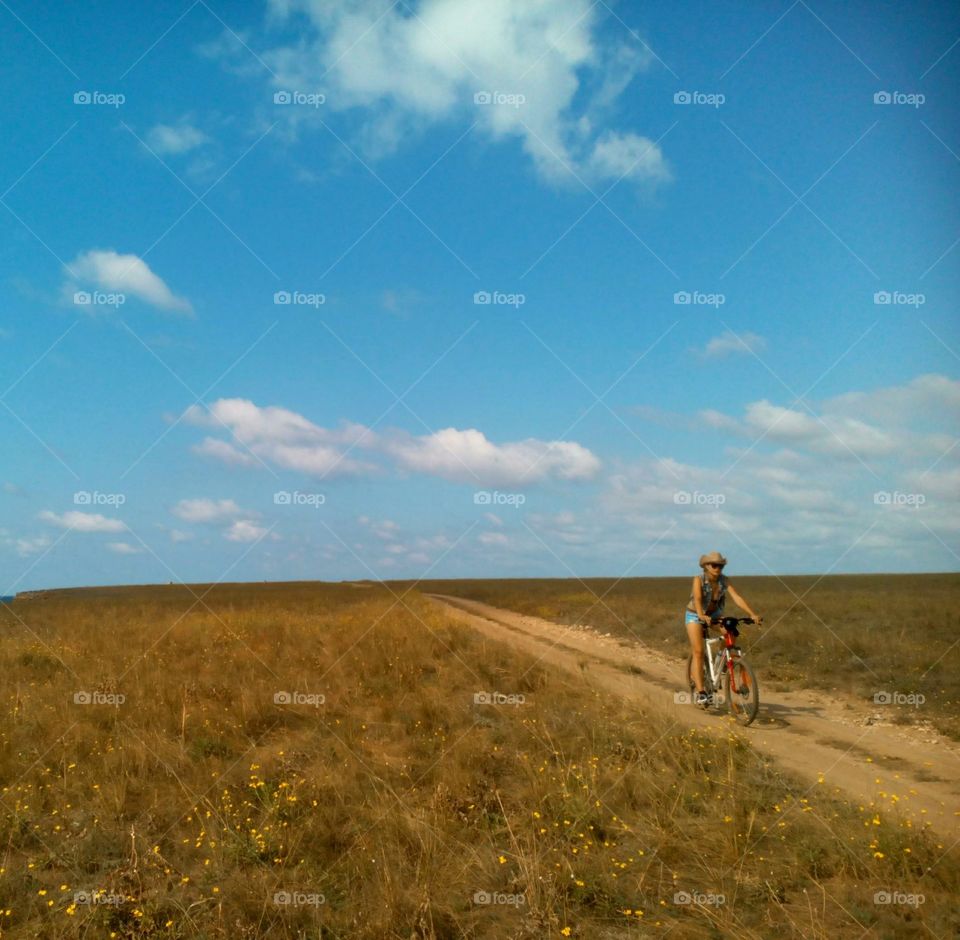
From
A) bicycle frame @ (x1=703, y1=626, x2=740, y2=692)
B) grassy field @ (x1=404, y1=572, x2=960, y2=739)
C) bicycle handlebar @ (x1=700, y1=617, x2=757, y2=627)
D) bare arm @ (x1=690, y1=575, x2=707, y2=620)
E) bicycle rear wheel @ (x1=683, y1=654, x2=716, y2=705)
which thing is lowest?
grassy field @ (x1=404, y1=572, x2=960, y2=739)

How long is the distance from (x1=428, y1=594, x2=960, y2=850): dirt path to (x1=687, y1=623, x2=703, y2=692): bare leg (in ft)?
1.41

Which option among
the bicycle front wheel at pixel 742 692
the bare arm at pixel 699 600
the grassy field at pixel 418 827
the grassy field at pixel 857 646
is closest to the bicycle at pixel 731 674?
the bicycle front wheel at pixel 742 692

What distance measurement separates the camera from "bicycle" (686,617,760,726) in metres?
9.11

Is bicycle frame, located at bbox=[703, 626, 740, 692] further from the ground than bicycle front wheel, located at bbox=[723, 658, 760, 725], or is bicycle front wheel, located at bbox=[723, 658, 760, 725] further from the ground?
bicycle frame, located at bbox=[703, 626, 740, 692]

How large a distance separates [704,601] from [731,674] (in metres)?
1.03

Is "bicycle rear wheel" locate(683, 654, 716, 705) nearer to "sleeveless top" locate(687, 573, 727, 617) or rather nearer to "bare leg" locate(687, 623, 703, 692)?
"bare leg" locate(687, 623, 703, 692)

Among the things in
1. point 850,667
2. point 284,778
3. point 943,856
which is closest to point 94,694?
point 284,778

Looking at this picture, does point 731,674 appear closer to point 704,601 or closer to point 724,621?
point 724,621

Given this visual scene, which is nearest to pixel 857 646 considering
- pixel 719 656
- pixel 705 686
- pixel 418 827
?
pixel 705 686

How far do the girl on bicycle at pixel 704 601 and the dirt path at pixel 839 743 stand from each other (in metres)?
0.60

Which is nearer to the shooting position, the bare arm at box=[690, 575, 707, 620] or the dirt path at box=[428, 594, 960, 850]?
the dirt path at box=[428, 594, 960, 850]

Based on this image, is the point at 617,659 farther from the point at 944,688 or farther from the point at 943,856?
the point at 943,856

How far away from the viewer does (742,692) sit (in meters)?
9.22

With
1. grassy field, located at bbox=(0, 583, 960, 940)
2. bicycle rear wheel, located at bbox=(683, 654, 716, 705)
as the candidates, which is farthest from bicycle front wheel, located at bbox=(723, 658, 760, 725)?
grassy field, located at bbox=(0, 583, 960, 940)
